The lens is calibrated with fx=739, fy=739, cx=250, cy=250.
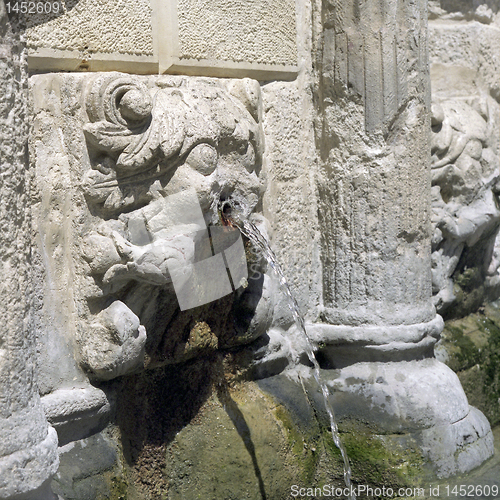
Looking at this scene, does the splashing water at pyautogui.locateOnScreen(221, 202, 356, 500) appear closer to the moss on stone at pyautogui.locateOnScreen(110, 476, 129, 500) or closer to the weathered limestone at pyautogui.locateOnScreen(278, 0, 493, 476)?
the weathered limestone at pyautogui.locateOnScreen(278, 0, 493, 476)

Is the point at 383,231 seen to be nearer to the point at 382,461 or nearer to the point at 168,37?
the point at 382,461

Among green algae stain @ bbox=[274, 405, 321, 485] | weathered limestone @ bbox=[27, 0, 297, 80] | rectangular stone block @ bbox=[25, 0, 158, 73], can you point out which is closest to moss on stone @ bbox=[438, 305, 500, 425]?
green algae stain @ bbox=[274, 405, 321, 485]

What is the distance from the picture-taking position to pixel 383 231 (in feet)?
8.40

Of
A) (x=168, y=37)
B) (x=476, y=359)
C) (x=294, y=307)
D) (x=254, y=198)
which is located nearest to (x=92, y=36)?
(x=168, y=37)

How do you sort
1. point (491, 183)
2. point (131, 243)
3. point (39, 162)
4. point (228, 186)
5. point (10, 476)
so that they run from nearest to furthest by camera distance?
1. point (10, 476)
2. point (39, 162)
3. point (131, 243)
4. point (228, 186)
5. point (491, 183)

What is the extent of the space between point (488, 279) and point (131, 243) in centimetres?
194

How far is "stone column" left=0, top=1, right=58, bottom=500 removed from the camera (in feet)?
4.85

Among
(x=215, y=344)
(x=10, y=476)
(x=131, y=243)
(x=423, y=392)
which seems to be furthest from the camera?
(x=423, y=392)

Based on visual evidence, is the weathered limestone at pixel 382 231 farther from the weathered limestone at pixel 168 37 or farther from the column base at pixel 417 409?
the weathered limestone at pixel 168 37

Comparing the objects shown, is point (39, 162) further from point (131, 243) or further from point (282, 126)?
point (282, 126)

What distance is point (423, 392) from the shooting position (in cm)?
254

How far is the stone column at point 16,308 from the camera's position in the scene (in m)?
1.48

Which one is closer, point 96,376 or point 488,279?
point 96,376

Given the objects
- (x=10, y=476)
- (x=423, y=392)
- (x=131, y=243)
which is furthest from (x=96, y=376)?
(x=423, y=392)
